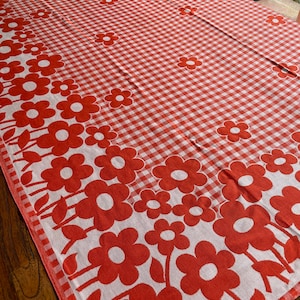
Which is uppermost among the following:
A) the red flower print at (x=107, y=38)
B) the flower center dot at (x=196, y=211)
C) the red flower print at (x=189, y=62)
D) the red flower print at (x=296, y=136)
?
the red flower print at (x=296, y=136)

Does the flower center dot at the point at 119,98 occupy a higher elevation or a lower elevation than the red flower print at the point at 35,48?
higher

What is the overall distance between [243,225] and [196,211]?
0.12 metres

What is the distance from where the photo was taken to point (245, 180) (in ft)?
3.08

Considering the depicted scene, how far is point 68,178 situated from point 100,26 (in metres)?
0.85

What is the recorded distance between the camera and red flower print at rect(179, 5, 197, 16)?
1.61 meters

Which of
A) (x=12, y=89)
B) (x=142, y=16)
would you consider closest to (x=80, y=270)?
(x=12, y=89)

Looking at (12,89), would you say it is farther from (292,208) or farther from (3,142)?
(292,208)

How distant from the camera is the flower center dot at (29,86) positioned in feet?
4.06

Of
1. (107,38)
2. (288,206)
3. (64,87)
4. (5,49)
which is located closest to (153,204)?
(288,206)

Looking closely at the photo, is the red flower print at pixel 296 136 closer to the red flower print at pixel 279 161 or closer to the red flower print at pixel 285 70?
the red flower print at pixel 279 161

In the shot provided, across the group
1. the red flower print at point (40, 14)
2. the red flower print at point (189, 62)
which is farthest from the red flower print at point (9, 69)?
the red flower print at point (189, 62)

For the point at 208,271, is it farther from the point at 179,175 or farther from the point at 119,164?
the point at 119,164

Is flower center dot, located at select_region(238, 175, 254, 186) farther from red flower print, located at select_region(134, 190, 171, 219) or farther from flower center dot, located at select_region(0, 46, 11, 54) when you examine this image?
flower center dot, located at select_region(0, 46, 11, 54)

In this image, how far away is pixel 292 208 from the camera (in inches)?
34.7
